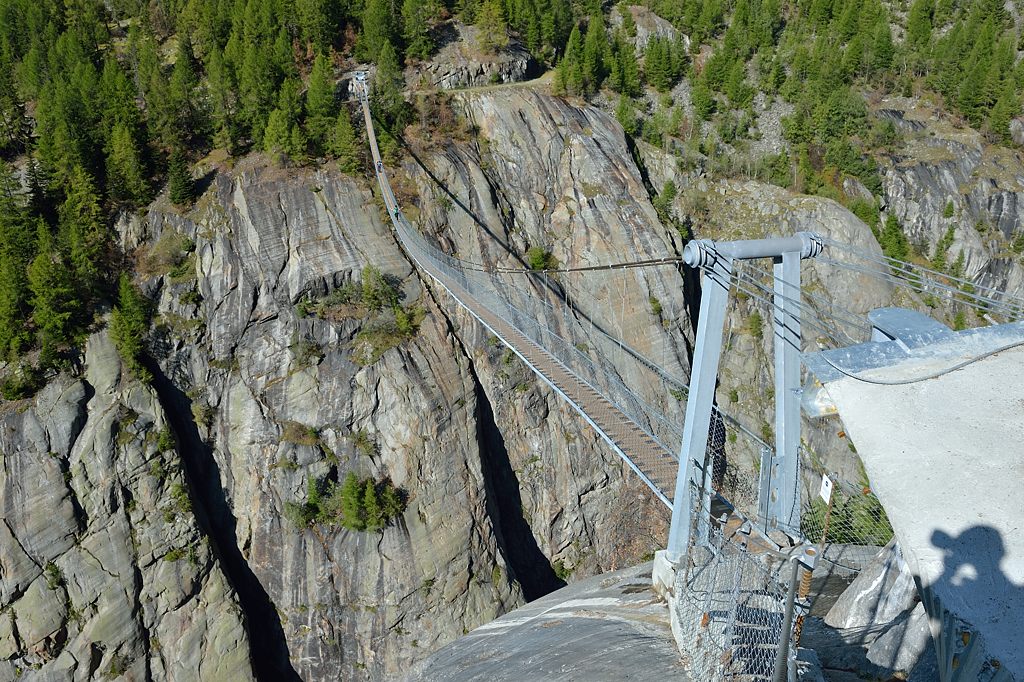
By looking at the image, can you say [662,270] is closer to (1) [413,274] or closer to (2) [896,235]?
(1) [413,274]

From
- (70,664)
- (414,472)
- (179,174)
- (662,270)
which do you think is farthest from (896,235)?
(70,664)

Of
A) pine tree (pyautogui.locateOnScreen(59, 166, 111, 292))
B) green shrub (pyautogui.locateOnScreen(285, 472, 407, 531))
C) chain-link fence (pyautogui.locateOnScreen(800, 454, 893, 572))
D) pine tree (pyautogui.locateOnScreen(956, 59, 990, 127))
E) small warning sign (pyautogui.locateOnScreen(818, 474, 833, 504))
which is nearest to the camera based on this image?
small warning sign (pyautogui.locateOnScreen(818, 474, 833, 504))

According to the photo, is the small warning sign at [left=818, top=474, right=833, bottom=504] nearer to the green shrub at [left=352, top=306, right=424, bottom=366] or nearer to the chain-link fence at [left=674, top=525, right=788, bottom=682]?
the chain-link fence at [left=674, top=525, right=788, bottom=682]

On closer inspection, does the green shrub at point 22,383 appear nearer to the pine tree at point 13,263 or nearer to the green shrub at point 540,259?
the pine tree at point 13,263

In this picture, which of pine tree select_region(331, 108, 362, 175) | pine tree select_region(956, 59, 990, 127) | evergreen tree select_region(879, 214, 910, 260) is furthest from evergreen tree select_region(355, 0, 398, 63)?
pine tree select_region(956, 59, 990, 127)

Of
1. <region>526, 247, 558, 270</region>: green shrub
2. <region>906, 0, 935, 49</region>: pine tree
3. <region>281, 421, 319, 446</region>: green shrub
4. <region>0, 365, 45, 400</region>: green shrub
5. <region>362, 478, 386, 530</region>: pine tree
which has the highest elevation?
<region>906, 0, 935, 49</region>: pine tree

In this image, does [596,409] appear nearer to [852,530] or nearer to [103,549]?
[852,530]
